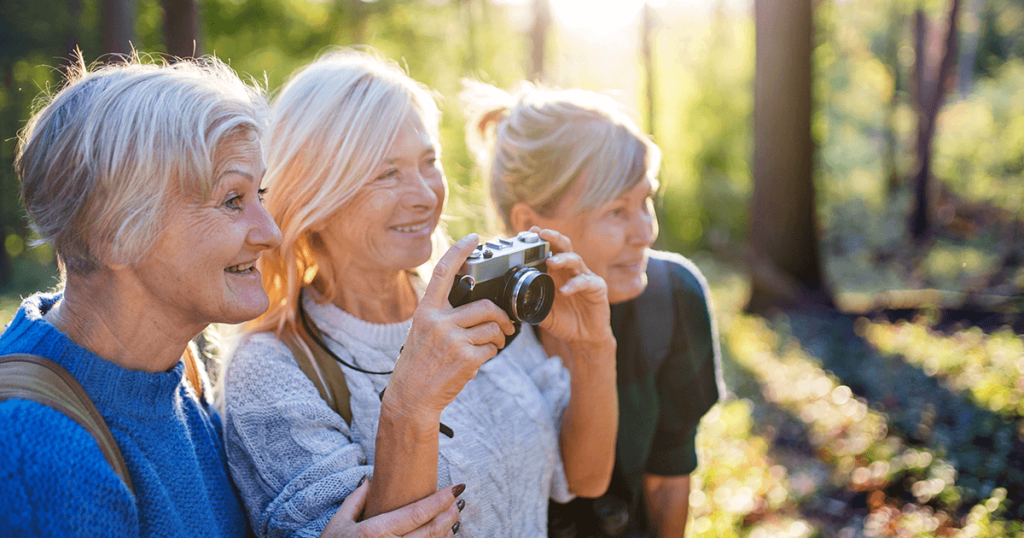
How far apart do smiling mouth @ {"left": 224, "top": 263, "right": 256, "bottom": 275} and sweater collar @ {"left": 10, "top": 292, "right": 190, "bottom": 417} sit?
11.1 inches

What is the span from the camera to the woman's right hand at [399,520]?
150 centimetres

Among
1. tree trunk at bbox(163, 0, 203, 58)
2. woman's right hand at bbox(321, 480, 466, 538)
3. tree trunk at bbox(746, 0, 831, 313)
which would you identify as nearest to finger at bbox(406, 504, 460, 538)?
woman's right hand at bbox(321, 480, 466, 538)

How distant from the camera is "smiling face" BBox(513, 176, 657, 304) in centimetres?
241

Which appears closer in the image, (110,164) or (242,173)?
(110,164)

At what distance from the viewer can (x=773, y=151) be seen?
8.80 metres

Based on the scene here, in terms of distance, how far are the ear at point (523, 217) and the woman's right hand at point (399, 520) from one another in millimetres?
1252

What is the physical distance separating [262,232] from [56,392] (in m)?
0.54

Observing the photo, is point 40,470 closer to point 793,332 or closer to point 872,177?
point 793,332

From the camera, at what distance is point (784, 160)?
8.76m

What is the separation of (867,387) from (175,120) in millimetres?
6199

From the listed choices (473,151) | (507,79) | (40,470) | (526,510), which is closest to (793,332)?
(473,151)

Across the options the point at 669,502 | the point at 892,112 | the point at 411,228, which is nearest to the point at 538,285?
the point at 411,228

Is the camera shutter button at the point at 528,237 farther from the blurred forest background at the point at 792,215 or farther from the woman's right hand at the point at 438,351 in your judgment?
the blurred forest background at the point at 792,215

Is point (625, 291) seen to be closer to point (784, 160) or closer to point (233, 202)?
point (233, 202)
